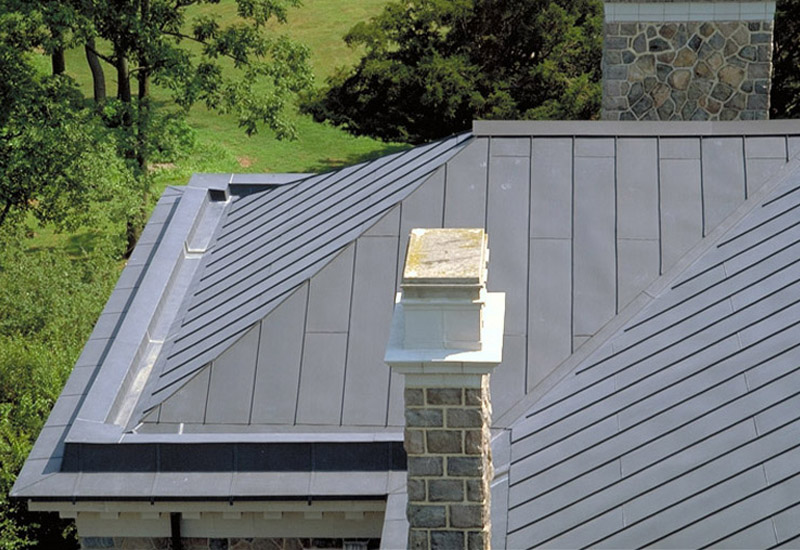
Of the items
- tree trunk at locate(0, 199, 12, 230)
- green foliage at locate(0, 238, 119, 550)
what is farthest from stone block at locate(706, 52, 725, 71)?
tree trunk at locate(0, 199, 12, 230)

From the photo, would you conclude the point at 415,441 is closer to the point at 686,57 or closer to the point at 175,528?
the point at 175,528

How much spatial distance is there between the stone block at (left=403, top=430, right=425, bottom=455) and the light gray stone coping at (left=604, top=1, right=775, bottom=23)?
8470 mm

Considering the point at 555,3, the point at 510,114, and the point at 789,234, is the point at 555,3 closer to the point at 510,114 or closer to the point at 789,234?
the point at 510,114

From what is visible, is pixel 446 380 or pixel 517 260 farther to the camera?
pixel 517 260

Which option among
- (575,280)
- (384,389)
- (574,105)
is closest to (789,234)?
(575,280)

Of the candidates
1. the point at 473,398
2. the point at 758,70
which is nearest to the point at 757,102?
the point at 758,70

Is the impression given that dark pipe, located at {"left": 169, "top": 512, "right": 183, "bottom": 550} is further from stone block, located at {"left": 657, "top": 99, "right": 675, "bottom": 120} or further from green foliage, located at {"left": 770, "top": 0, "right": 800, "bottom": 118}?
green foliage, located at {"left": 770, "top": 0, "right": 800, "bottom": 118}

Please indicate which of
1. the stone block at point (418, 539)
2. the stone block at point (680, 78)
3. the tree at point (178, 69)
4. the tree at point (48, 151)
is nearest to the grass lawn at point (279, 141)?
the tree at point (178, 69)

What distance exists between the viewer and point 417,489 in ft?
26.8

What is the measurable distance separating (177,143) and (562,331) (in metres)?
18.5

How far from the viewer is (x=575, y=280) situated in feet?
38.9

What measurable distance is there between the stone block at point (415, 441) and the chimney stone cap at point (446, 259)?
2.88 feet

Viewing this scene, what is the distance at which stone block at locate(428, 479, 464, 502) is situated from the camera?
26.8 ft

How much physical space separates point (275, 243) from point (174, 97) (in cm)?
1758
